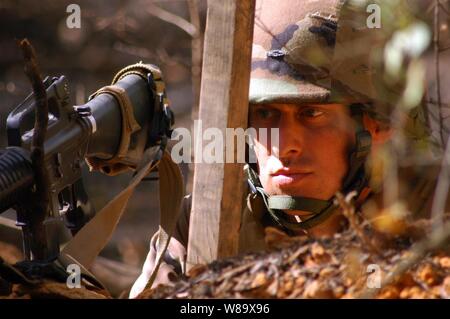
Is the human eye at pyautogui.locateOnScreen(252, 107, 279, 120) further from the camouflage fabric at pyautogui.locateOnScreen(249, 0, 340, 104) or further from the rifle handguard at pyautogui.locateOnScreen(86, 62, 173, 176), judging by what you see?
the rifle handguard at pyautogui.locateOnScreen(86, 62, 173, 176)

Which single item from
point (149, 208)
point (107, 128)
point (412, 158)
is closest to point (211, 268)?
point (107, 128)

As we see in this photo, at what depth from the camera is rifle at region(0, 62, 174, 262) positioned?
2.62 m

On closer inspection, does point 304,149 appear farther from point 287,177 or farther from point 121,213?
point 121,213

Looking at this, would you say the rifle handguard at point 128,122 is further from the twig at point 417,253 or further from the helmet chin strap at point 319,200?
the twig at point 417,253

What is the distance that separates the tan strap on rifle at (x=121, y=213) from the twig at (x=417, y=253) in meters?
0.99

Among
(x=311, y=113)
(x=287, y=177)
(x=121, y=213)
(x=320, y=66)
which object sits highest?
(x=320, y=66)

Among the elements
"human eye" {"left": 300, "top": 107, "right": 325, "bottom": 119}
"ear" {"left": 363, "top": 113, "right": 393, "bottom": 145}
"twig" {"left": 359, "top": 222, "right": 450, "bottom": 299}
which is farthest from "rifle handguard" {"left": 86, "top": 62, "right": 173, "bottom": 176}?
"twig" {"left": 359, "top": 222, "right": 450, "bottom": 299}

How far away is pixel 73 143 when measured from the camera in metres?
2.84

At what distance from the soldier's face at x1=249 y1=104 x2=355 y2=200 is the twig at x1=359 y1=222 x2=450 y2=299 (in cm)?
122

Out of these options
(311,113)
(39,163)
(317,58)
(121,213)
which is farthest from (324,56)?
(39,163)

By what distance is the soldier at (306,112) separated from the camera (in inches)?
138

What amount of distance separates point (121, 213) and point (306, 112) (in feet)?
2.42

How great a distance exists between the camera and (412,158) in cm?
366
